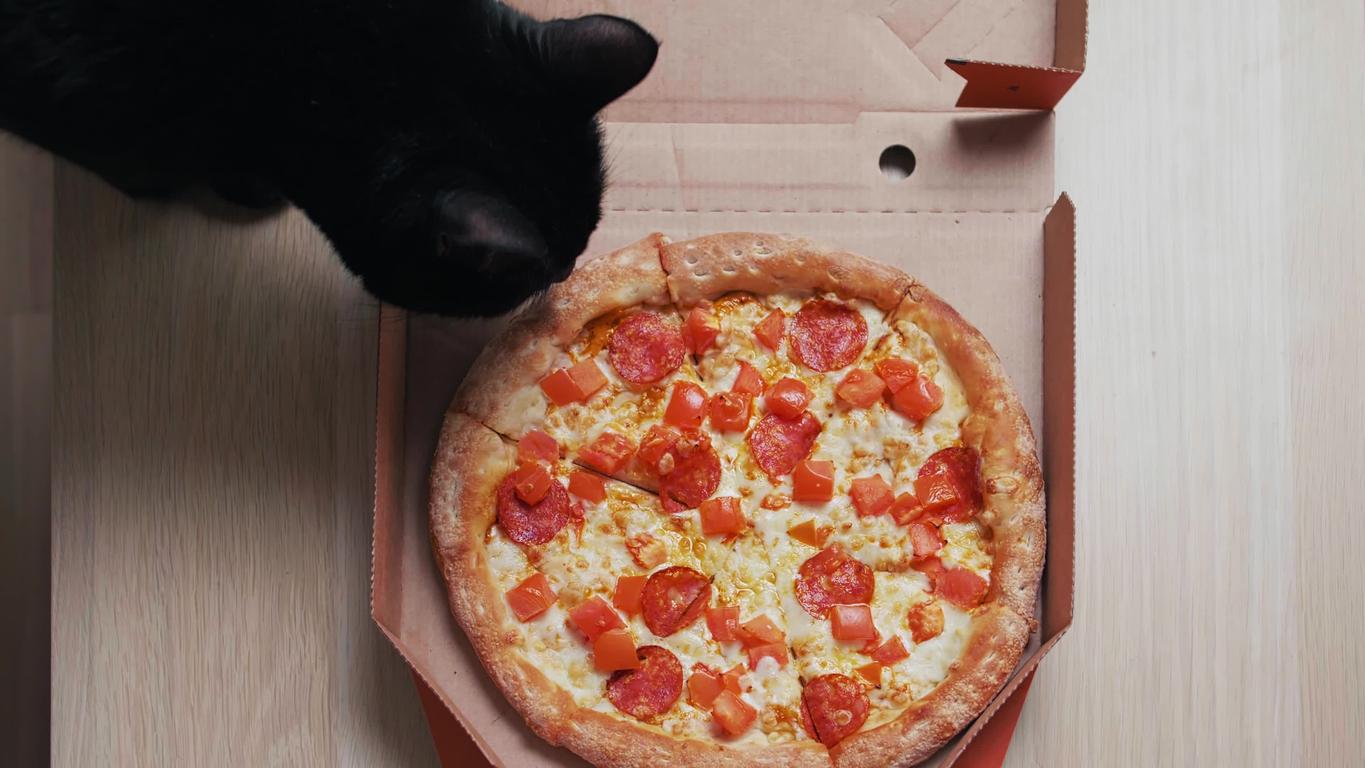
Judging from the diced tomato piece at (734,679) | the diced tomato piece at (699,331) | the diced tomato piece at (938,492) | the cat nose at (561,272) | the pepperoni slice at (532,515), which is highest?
the cat nose at (561,272)

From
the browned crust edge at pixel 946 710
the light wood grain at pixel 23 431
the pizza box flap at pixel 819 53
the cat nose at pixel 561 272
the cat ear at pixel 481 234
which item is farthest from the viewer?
the light wood grain at pixel 23 431

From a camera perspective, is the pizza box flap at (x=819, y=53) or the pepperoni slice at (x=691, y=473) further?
the pizza box flap at (x=819, y=53)

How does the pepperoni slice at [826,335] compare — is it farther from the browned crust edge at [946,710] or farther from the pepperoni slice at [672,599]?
the browned crust edge at [946,710]

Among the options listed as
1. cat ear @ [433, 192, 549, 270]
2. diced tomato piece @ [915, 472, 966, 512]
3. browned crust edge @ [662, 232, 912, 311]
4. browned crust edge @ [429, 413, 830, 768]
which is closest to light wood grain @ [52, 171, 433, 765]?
browned crust edge @ [429, 413, 830, 768]

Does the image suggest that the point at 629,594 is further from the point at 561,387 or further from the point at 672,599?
the point at 561,387

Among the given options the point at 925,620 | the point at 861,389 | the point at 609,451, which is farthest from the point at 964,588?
the point at 609,451

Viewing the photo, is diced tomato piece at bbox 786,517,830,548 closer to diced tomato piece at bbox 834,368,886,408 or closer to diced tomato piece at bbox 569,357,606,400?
diced tomato piece at bbox 834,368,886,408

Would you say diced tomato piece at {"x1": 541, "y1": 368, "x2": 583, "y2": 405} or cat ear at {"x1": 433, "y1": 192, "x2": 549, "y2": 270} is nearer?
cat ear at {"x1": 433, "y1": 192, "x2": 549, "y2": 270}

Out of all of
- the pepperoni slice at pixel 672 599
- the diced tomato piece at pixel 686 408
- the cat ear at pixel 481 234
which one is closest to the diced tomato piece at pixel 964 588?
the pepperoni slice at pixel 672 599
